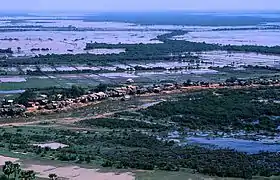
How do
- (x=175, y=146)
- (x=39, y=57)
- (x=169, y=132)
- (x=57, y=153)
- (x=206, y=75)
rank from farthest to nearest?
(x=39, y=57) → (x=206, y=75) → (x=169, y=132) → (x=175, y=146) → (x=57, y=153)

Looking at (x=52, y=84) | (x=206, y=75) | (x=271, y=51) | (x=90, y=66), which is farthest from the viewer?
(x=271, y=51)

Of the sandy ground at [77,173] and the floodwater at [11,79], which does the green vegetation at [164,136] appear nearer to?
the sandy ground at [77,173]

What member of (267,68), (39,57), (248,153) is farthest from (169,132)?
(39,57)

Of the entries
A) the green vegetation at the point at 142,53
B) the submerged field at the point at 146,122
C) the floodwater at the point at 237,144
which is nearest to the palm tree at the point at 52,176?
the submerged field at the point at 146,122

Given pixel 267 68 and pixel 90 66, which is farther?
pixel 90 66

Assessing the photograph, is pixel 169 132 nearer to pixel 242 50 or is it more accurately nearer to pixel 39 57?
pixel 39 57
